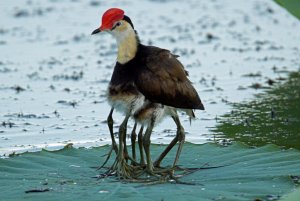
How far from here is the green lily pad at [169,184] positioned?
5234 millimetres

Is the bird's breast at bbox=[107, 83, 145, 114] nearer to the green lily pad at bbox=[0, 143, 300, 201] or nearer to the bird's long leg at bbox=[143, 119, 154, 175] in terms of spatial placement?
the bird's long leg at bbox=[143, 119, 154, 175]

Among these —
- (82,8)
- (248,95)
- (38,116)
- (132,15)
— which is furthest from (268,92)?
(82,8)

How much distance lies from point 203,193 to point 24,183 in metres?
1.20

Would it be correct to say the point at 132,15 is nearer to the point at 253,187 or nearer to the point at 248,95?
the point at 248,95

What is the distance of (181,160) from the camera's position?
245 inches

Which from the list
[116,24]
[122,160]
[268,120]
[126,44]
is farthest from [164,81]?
[268,120]

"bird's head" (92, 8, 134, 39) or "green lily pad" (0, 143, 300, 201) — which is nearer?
"green lily pad" (0, 143, 300, 201)

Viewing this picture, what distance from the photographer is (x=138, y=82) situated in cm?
552

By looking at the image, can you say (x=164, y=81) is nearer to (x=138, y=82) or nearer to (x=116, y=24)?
(x=138, y=82)

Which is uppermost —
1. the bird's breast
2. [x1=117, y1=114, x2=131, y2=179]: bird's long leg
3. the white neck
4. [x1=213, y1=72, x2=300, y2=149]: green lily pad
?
the white neck

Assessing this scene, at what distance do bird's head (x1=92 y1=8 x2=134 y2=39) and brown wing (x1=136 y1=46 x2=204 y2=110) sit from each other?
0.70 feet

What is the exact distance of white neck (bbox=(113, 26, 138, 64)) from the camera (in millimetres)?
5609

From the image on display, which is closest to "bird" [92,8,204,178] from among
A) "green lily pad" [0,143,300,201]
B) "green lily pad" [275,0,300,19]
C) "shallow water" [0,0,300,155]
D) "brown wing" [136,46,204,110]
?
"brown wing" [136,46,204,110]

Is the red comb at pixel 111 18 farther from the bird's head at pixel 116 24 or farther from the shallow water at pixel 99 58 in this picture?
the shallow water at pixel 99 58
